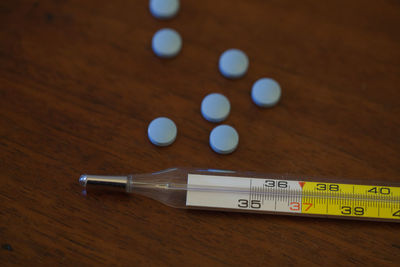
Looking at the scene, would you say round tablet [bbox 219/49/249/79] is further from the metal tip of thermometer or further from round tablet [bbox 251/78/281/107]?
the metal tip of thermometer

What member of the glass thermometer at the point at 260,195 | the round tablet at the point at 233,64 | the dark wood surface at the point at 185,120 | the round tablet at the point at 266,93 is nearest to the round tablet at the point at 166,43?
the dark wood surface at the point at 185,120

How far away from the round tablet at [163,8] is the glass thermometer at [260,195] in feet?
1.78

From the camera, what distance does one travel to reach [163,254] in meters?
0.85

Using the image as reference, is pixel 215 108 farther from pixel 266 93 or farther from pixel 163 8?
pixel 163 8

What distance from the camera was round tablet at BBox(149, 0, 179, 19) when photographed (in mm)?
1140

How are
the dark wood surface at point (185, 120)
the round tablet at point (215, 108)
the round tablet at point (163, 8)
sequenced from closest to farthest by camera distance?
1. the dark wood surface at point (185, 120)
2. the round tablet at point (215, 108)
3. the round tablet at point (163, 8)

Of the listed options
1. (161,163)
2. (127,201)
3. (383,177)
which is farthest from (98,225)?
(383,177)

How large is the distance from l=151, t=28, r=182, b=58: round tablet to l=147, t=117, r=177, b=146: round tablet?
23 cm

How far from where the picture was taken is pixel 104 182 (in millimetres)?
873

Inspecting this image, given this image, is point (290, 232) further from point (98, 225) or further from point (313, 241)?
point (98, 225)

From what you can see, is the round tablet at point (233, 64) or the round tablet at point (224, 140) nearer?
the round tablet at point (224, 140)

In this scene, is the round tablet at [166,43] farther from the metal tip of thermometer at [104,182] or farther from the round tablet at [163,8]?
the metal tip of thermometer at [104,182]

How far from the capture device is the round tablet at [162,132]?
96 cm

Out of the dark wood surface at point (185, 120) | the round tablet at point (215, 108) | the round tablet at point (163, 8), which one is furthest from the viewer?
the round tablet at point (163, 8)
